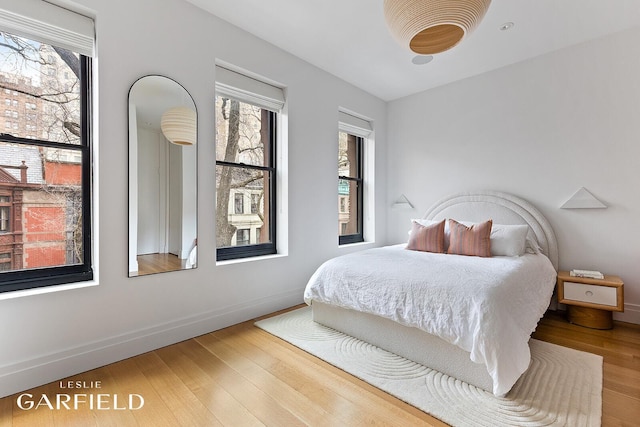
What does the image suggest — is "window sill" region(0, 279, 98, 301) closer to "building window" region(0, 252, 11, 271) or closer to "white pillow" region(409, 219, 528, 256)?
"building window" region(0, 252, 11, 271)

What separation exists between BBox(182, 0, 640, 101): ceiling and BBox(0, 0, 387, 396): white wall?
0.24 meters

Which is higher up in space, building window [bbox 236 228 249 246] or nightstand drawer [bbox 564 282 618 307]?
building window [bbox 236 228 249 246]

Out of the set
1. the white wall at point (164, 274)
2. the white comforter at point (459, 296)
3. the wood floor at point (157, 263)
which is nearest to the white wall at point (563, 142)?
the white comforter at point (459, 296)

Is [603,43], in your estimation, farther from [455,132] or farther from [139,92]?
[139,92]

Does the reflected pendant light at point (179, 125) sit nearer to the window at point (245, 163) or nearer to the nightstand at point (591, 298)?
the window at point (245, 163)

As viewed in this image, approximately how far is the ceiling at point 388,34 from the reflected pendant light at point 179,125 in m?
0.91

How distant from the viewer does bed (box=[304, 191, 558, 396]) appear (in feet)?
5.60

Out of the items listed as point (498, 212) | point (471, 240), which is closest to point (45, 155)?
point (471, 240)

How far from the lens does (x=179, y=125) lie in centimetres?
245

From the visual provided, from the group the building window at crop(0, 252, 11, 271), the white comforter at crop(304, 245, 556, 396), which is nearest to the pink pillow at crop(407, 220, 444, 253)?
the white comforter at crop(304, 245, 556, 396)

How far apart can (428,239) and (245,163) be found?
2.08m

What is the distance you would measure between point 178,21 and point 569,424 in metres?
3.65

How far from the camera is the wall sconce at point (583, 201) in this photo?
115 inches

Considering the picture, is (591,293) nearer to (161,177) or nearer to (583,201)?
(583,201)
